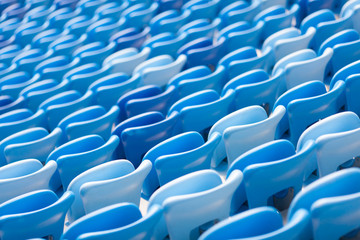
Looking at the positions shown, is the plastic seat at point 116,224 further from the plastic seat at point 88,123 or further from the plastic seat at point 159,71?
the plastic seat at point 159,71

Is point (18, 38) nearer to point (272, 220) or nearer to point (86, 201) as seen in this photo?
point (86, 201)

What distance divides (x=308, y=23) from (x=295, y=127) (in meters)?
1.83

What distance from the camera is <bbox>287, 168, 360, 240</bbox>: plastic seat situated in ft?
7.75

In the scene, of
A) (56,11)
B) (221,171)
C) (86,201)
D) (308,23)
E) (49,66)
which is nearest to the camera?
(86,201)

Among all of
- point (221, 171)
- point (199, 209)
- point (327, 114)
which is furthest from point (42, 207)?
point (327, 114)

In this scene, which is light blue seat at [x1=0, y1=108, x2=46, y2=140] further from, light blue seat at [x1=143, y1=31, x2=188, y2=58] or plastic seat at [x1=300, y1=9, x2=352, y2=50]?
plastic seat at [x1=300, y1=9, x2=352, y2=50]

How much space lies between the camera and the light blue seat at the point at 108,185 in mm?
3021

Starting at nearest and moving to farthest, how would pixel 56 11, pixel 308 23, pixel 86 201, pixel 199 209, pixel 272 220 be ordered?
pixel 272 220
pixel 199 209
pixel 86 201
pixel 308 23
pixel 56 11

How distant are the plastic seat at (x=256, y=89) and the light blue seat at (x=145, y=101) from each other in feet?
1.50

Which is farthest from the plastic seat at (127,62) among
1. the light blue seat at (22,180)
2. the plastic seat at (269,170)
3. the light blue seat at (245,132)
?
the plastic seat at (269,170)

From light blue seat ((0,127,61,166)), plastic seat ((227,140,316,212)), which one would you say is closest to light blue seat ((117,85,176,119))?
light blue seat ((0,127,61,166))

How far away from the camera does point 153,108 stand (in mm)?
4293

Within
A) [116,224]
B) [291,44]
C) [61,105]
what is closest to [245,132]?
[116,224]

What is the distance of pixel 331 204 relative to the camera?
2.35 meters
